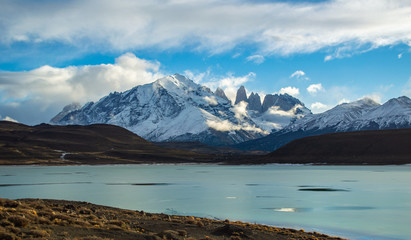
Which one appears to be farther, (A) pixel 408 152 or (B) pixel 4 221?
(A) pixel 408 152

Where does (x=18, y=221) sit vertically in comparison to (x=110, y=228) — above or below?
above

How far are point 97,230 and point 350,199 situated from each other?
41062 mm

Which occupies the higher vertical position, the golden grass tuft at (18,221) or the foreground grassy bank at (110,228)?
the golden grass tuft at (18,221)

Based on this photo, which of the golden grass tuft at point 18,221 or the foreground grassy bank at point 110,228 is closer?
the foreground grassy bank at point 110,228

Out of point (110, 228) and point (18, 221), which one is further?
point (110, 228)

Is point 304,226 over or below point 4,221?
below

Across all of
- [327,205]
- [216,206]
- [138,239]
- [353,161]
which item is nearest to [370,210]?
[327,205]

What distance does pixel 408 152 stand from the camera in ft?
629

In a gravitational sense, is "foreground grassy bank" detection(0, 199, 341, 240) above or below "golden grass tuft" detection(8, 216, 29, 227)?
below

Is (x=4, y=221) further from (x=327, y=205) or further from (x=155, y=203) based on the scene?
(x=327, y=205)

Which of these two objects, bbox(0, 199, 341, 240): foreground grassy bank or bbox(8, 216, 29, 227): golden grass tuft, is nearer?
bbox(0, 199, 341, 240): foreground grassy bank

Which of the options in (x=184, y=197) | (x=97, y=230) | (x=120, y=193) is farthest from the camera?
(x=120, y=193)

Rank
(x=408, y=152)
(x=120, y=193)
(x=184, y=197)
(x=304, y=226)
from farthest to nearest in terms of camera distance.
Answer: (x=408, y=152)
(x=120, y=193)
(x=184, y=197)
(x=304, y=226)

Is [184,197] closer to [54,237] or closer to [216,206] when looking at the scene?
[216,206]
